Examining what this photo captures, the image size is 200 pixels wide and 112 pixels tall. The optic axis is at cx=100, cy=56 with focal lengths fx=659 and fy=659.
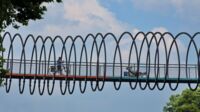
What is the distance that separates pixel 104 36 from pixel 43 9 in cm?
446

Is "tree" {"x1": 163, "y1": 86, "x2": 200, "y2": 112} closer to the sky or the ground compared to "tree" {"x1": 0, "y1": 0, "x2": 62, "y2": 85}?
closer to the ground

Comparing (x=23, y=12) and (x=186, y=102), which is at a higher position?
(x=23, y=12)

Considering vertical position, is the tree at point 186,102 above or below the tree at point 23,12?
below

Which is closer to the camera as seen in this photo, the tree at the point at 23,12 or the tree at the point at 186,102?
the tree at the point at 23,12

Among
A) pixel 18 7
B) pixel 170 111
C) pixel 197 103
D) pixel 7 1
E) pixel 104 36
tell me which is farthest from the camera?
pixel 170 111

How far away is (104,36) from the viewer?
35.2 meters

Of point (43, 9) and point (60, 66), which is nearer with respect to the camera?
point (43, 9)

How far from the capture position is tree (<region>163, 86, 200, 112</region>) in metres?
68.4

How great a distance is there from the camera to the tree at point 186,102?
6838 cm

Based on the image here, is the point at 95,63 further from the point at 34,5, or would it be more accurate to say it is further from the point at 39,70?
the point at 34,5

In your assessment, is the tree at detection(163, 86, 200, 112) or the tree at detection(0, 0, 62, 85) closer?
the tree at detection(0, 0, 62, 85)

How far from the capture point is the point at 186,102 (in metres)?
71.1

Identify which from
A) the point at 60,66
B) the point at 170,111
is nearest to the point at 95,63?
the point at 60,66

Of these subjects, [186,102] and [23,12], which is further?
[186,102]
